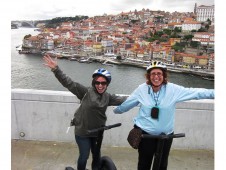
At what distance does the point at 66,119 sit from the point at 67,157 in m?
0.40

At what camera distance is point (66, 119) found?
2.71m

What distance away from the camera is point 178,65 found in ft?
146

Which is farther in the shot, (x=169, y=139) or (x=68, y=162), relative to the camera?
(x=68, y=162)

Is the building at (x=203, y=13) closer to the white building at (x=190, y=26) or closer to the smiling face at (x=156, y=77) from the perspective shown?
the white building at (x=190, y=26)

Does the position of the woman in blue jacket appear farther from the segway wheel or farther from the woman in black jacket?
the segway wheel

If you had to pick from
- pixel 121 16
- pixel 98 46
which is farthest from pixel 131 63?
pixel 121 16

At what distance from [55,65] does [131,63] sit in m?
43.9

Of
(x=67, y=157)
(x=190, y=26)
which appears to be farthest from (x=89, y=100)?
(x=190, y=26)

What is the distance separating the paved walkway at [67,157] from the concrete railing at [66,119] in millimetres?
80

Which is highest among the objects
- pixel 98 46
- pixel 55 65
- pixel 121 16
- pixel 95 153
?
pixel 121 16

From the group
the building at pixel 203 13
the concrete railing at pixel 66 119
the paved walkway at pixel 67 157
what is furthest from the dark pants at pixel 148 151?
the building at pixel 203 13

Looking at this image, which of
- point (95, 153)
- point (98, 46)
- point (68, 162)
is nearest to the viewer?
point (95, 153)

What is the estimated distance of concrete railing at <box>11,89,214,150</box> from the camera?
2.55 meters

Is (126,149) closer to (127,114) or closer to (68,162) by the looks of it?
(127,114)
